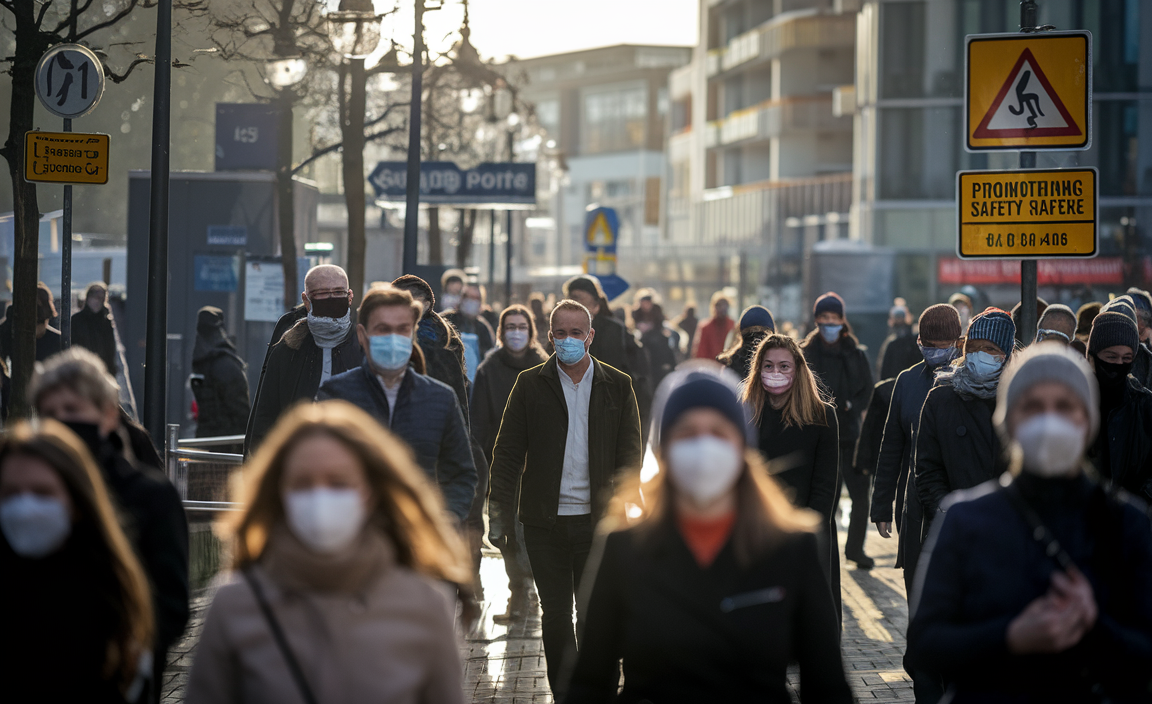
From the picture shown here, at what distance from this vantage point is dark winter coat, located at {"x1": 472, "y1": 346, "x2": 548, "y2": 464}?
9.62 m

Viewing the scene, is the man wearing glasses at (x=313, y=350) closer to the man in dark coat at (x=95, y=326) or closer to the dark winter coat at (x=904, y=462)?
the dark winter coat at (x=904, y=462)

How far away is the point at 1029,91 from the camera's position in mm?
7770

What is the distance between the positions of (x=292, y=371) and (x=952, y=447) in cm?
313

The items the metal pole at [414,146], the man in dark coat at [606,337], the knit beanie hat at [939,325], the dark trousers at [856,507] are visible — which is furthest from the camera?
the metal pole at [414,146]

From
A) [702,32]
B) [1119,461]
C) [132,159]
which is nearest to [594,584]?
[1119,461]

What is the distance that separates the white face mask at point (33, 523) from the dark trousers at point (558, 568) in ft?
13.1

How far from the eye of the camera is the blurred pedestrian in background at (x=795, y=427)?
718 centimetres

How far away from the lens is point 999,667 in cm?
339

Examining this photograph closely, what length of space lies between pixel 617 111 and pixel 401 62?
86.6 m

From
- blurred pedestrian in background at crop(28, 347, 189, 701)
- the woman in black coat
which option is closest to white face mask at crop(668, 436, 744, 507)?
the woman in black coat

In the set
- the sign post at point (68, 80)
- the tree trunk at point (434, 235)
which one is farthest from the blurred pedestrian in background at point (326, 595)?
the tree trunk at point (434, 235)

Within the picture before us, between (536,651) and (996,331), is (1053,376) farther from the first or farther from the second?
(536,651)

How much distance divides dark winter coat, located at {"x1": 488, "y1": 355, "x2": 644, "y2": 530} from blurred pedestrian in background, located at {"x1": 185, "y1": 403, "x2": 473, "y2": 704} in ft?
13.0

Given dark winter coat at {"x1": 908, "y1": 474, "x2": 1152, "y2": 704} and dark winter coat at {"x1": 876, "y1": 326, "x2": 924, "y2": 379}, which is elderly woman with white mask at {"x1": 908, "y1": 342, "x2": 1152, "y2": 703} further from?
dark winter coat at {"x1": 876, "y1": 326, "x2": 924, "y2": 379}
